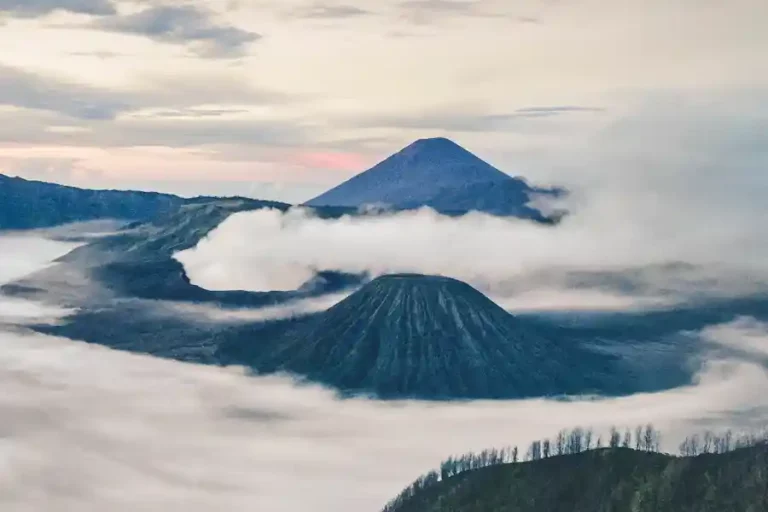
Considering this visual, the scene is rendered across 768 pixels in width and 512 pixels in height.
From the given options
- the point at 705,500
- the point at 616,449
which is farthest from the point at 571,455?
the point at 705,500

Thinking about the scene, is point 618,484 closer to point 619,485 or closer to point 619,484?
point 619,484

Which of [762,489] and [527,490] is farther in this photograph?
[527,490]

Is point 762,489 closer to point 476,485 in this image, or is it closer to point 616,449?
point 616,449

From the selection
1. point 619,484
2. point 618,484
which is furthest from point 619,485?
point 618,484

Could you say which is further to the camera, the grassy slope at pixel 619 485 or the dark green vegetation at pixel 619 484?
the dark green vegetation at pixel 619 484

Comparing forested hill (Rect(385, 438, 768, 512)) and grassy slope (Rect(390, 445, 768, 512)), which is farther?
forested hill (Rect(385, 438, 768, 512))

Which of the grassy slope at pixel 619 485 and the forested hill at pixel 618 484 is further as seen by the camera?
the forested hill at pixel 618 484
